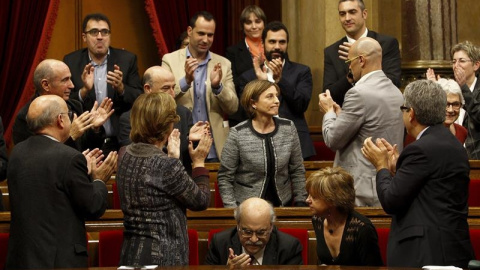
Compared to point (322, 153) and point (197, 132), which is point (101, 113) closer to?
point (197, 132)

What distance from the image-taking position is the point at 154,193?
13.1 feet

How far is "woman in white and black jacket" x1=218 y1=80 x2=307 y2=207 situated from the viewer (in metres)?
5.21

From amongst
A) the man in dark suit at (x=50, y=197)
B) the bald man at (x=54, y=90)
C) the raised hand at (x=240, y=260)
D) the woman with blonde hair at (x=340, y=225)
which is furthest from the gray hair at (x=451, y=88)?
the man in dark suit at (x=50, y=197)

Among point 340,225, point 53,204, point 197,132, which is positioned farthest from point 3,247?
point 340,225

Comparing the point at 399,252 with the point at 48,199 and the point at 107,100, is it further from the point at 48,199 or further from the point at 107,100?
the point at 107,100

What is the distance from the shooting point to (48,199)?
4129 mm

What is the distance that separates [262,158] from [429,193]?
1.38 metres

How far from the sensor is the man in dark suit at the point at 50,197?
4109 mm

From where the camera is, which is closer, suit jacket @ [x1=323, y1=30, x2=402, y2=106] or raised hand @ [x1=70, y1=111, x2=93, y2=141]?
raised hand @ [x1=70, y1=111, x2=93, y2=141]

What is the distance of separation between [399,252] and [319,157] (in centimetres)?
324

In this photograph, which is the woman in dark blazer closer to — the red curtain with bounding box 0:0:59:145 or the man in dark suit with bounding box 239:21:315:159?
the man in dark suit with bounding box 239:21:315:159

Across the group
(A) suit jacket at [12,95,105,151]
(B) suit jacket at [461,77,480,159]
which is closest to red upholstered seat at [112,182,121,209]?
(A) suit jacket at [12,95,105,151]

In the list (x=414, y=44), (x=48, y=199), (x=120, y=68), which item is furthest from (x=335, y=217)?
(x=414, y=44)

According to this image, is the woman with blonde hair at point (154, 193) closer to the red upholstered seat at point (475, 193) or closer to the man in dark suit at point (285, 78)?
the red upholstered seat at point (475, 193)
